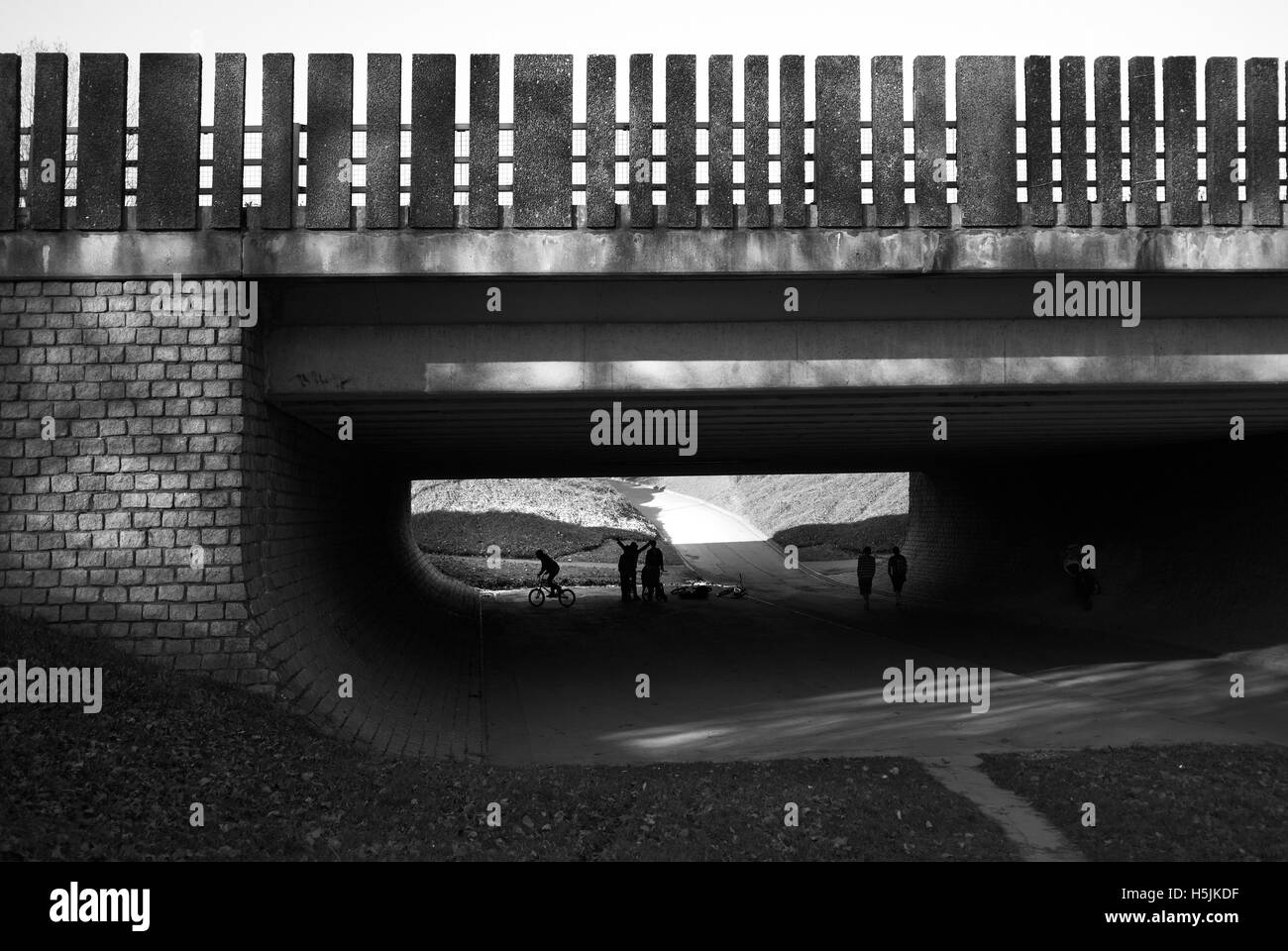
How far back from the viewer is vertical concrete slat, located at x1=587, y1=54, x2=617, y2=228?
11.4 metres

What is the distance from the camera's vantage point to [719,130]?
1162 cm

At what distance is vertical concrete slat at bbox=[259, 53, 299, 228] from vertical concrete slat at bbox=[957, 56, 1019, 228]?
7.60m

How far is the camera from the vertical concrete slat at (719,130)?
11.5 meters

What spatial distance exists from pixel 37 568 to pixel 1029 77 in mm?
12387

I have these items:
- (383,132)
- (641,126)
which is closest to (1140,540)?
(641,126)

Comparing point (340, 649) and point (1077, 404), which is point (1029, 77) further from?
point (340, 649)

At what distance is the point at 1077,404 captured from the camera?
44.3ft

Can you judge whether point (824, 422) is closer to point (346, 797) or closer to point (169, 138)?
point (346, 797)

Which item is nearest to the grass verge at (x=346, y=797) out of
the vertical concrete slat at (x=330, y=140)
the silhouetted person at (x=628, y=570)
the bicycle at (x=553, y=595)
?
the vertical concrete slat at (x=330, y=140)

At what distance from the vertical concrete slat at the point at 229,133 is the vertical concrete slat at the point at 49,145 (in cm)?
158

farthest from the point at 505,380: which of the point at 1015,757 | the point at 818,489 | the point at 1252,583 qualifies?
the point at 818,489

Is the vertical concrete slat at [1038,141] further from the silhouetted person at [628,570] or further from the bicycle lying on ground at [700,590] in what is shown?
the bicycle lying on ground at [700,590]

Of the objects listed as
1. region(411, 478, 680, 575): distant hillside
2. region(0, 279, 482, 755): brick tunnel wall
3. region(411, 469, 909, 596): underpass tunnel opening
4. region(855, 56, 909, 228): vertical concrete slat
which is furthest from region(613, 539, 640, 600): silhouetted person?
region(855, 56, 909, 228): vertical concrete slat

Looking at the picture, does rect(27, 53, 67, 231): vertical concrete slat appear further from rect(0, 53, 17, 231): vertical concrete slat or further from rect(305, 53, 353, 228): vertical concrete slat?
rect(305, 53, 353, 228): vertical concrete slat
